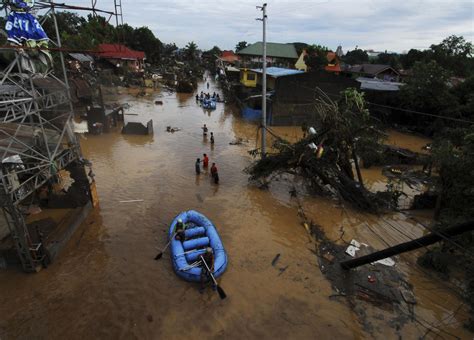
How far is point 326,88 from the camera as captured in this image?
31.2 meters

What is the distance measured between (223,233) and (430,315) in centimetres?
799

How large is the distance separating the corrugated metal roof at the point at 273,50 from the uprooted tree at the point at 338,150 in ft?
124

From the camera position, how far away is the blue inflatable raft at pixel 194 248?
995 centimetres

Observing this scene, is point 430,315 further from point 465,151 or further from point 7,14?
point 7,14

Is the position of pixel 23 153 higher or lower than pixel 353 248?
higher

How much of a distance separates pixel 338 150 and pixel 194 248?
8.75 meters

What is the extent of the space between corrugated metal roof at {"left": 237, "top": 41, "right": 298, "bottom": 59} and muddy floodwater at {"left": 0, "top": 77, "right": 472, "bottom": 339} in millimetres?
38350

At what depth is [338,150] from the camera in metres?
14.8

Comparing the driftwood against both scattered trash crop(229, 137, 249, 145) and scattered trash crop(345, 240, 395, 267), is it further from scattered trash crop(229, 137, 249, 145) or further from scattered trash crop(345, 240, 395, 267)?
scattered trash crop(229, 137, 249, 145)

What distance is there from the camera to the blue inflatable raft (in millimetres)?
9955

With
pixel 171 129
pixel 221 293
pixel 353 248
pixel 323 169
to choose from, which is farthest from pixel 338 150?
pixel 171 129

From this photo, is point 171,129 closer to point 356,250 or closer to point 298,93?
point 298,93

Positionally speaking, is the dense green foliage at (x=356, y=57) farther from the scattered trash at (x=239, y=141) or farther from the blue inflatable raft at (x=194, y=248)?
the blue inflatable raft at (x=194, y=248)

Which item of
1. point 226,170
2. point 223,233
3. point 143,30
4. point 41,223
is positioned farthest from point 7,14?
point 143,30
